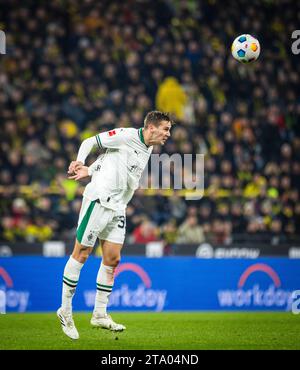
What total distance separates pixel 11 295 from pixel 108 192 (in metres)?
5.32

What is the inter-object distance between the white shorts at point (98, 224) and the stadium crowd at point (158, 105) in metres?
6.21

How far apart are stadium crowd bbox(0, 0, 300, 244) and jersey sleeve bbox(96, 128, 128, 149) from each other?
6.39 meters

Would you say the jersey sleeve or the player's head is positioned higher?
the player's head

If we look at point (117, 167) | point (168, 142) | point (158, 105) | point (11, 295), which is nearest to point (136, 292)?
point (11, 295)

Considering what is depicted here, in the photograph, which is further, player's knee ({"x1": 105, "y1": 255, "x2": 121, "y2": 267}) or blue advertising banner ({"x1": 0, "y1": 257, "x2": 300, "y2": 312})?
blue advertising banner ({"x1": 0, "y1": 257, "x2": 300, "y2": 312})

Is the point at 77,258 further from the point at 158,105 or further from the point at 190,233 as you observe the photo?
the point at 158,105

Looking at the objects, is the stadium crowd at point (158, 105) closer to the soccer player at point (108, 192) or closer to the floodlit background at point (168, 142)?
the floodlit background at point (168, 142)

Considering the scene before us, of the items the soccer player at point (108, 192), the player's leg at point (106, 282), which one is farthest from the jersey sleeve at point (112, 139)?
the player's leg at point (106, 282)

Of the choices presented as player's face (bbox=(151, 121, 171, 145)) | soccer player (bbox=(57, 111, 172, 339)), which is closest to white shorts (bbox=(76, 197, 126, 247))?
soccer player (bbox=(57, 111, 172, 339))

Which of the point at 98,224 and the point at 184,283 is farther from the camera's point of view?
the point at 184,283

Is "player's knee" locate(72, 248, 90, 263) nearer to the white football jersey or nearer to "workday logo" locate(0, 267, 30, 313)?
the white football jersey

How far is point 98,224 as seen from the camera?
9047 mm

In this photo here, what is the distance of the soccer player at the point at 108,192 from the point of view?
29.5 ft

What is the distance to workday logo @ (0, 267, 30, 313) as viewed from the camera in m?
13.7
